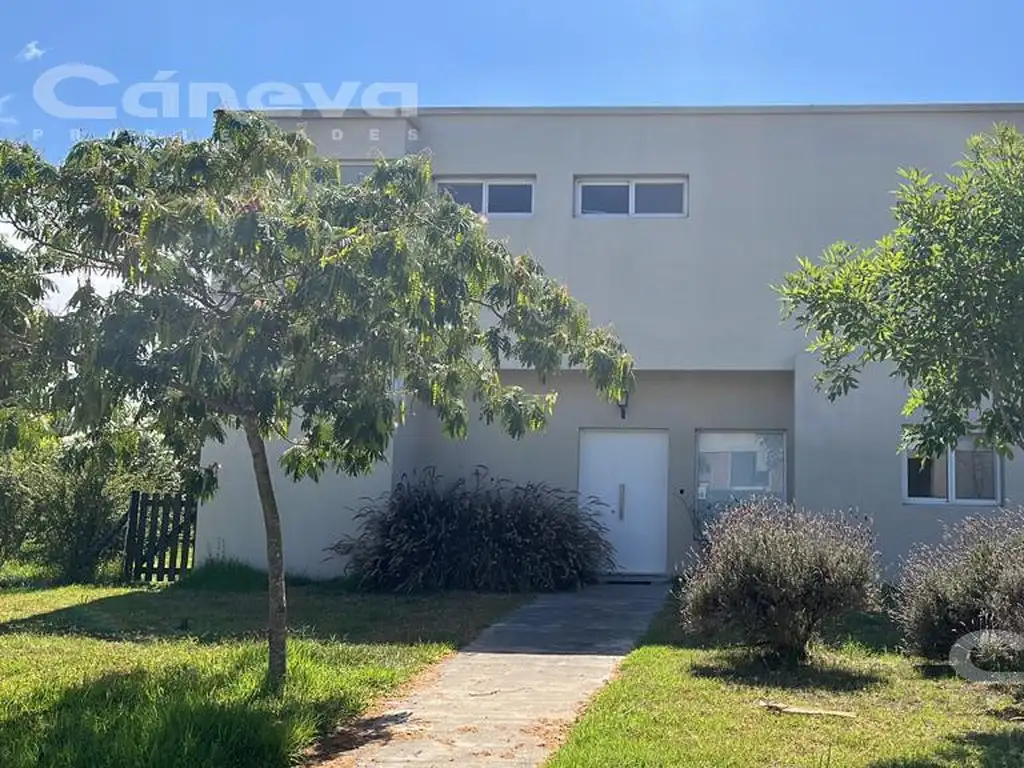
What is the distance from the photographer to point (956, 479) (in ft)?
46.4

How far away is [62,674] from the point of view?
8133mm

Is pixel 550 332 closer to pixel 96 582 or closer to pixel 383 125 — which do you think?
pixel 383 125

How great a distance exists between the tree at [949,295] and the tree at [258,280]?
234 cm

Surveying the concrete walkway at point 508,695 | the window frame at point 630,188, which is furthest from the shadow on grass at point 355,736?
the window frame at point 630,188

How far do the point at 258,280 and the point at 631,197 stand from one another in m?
9.83

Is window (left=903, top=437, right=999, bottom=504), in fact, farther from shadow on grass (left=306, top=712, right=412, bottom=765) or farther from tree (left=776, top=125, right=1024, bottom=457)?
shadow on grass (left=306, top=712, right=412, bottom=765)

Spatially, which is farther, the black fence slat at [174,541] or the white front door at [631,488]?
the white front door at [631,488]

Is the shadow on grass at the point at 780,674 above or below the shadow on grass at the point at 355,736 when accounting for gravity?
above

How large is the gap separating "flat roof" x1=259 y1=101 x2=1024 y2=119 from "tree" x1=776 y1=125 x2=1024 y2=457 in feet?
29.4

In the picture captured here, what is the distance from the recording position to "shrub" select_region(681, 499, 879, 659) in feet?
27.8

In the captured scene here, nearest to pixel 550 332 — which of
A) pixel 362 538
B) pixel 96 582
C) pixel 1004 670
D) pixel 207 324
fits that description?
pixel 207 324

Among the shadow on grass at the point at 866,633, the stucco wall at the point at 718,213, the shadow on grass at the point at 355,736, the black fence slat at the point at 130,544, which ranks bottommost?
the shadow on grass at the point at 355,736

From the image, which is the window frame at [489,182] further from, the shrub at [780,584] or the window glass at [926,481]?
the shrub at [780,584]

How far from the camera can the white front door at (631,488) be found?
15.4m
